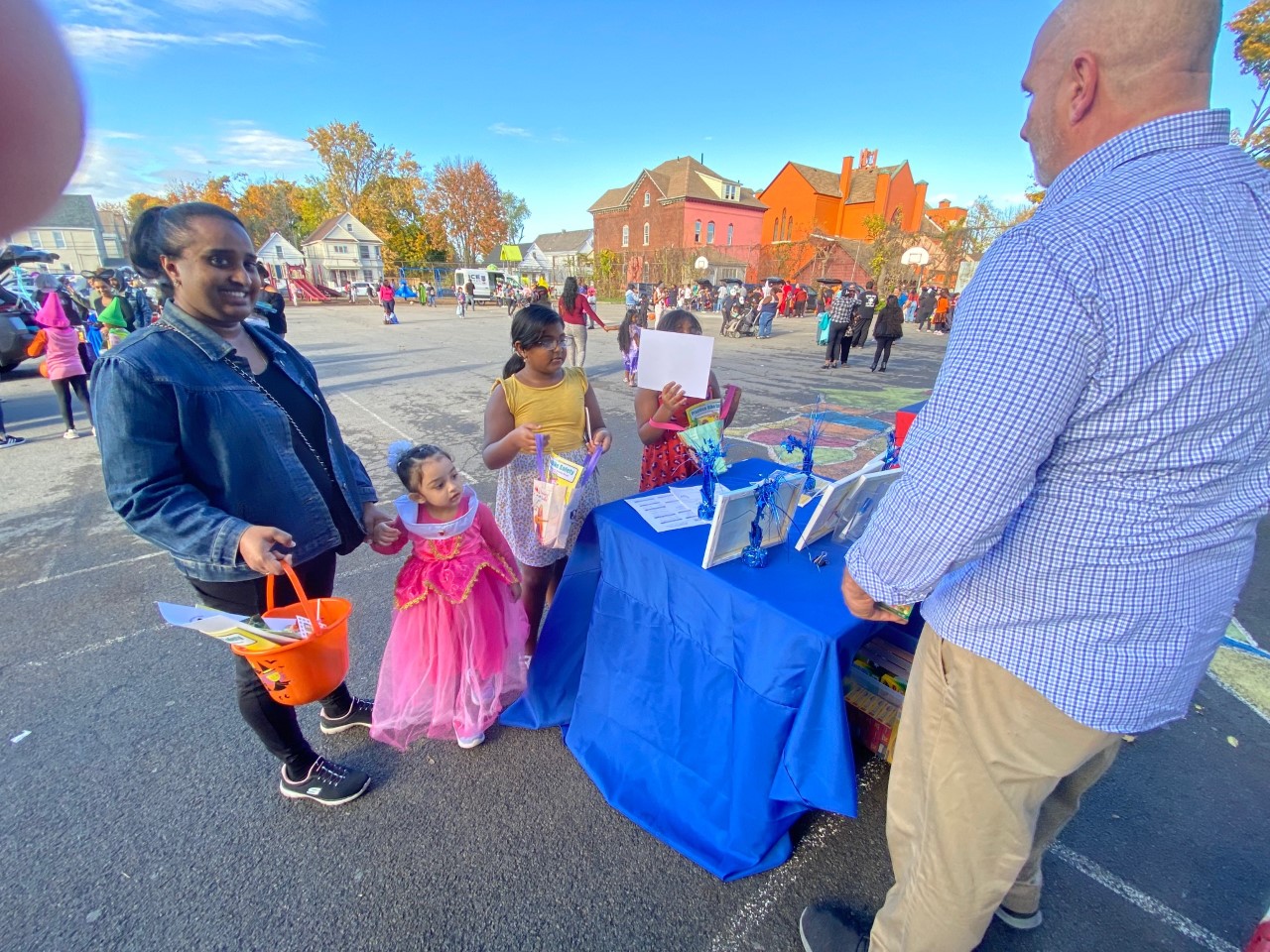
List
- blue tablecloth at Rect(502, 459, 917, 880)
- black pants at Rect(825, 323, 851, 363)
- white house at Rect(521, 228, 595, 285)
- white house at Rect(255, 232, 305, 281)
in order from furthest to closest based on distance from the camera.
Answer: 1. white house at Rect(521, 228, 595, 285)
2. white house at Rect(255, 232, 305, 281)
3. black pants at Rect(825, 323, 851, 363)
4. blue tablecloth at Rect(502, 459, 917, 880)

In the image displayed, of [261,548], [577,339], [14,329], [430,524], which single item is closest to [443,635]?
[430,524]

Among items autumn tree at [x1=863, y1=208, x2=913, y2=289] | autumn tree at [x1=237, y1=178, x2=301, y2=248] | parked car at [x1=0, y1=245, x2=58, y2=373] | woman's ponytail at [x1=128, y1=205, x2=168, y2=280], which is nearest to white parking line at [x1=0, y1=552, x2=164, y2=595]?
woman's ponytail at [x1=128, y1=205, x2=168, y2=280]

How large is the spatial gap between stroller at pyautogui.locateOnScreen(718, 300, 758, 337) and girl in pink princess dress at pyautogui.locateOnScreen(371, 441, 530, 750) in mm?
16665

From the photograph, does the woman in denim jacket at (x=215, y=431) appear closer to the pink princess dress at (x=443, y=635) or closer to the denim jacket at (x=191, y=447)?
the denim jacket at (x=191, y=447)

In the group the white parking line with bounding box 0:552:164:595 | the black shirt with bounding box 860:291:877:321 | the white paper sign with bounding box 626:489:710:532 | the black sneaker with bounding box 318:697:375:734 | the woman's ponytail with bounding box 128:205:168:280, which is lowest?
the white parking line with bounding box 0:552:164:595

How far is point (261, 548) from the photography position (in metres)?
1.48

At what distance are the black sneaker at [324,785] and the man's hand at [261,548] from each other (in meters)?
1.06

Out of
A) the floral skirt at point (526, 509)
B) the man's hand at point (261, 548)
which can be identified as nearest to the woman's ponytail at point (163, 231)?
the man's hand at point (261, 548)

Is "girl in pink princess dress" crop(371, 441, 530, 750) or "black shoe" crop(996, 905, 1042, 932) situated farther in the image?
"girl in pink princess dress" crop(371, 441, 530, 750)

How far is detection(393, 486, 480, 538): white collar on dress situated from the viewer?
2107 millimetres

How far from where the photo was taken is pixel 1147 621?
1.04 metres

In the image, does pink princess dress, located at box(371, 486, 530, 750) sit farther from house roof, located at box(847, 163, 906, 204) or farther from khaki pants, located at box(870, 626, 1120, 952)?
house roof, located at box(847, 163, 906, 204)

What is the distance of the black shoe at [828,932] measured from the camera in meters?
1.60

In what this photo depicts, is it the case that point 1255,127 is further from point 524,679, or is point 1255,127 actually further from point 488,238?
point 488,238
